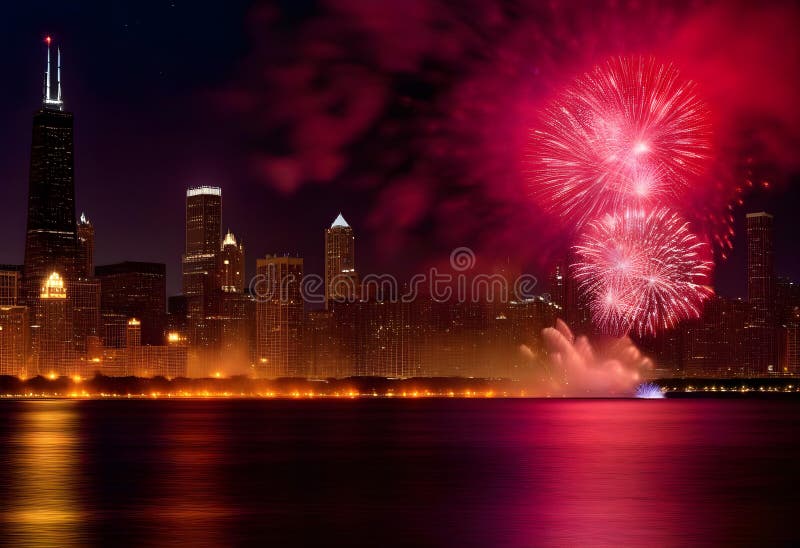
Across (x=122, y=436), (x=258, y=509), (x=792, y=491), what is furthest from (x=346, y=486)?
(x=122, y=436)

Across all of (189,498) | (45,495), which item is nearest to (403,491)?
(189,498)

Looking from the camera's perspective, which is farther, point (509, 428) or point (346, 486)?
point (509, 428)

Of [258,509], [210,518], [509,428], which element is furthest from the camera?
[509,428]

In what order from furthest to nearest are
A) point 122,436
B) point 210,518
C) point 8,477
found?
point 122,436, point 8,477, point 210,518

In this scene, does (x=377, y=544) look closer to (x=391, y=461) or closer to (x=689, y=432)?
(x=391, y=461)

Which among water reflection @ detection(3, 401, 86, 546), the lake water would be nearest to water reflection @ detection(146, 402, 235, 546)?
the lake water

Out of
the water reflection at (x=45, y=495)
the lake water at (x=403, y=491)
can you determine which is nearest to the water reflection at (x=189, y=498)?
the lake water at (x=403, y=491)

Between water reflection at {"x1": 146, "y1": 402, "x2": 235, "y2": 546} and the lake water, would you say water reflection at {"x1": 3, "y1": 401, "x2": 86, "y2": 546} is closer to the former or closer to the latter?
the lake water

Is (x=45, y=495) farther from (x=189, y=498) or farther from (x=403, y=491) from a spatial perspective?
(x=403, y=491)
